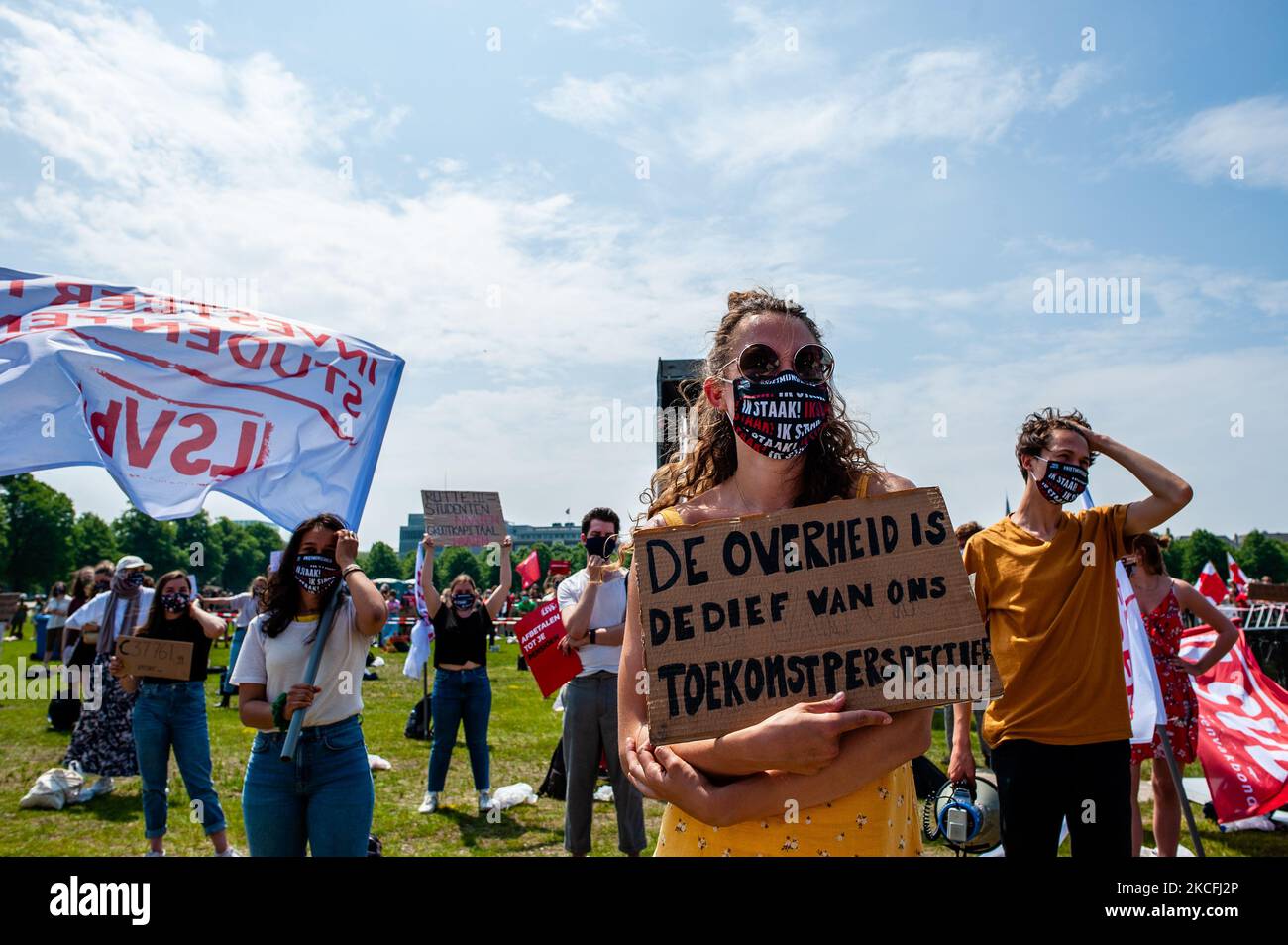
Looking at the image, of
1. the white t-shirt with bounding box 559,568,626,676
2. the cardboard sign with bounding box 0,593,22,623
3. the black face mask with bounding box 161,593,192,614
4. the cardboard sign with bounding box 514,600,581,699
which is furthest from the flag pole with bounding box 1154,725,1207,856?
the cardboard sign with bounding box 0,593,22,623

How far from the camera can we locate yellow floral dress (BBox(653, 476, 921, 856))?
6.39 feet

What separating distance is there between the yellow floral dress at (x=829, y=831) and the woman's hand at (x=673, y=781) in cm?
10

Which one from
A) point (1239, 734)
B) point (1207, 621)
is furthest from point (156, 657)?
point (1239, 734)

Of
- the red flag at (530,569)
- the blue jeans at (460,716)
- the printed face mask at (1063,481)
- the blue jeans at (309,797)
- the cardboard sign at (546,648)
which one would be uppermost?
the printed face mask at (1063,481)

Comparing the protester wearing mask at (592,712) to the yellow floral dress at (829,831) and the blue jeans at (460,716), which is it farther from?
the yellow floral dress at (829,831)

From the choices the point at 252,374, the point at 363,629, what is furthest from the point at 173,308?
the point at 363,629

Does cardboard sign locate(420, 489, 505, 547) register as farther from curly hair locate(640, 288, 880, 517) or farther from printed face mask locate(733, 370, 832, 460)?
printed face mask locate(733, 370, 832, 460)

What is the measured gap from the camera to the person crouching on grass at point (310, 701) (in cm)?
403

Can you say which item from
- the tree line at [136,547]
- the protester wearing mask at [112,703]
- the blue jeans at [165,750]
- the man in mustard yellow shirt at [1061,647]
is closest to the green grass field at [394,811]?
the protester wearing mask at [112,703]

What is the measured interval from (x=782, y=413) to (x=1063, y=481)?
2.48 meters

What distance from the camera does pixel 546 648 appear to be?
7.02 meters

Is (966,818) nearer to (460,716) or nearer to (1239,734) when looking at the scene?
(1239,734)

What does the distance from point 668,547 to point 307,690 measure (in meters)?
2.83
